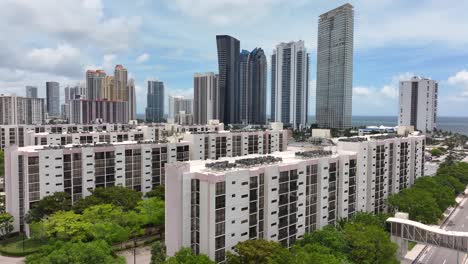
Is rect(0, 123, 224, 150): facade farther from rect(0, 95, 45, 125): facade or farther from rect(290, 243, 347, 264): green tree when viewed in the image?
rect(0, 95, 45, 125): facade

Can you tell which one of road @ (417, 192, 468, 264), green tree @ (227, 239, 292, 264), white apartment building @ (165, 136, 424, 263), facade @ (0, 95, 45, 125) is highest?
facade @ (0, 95, 45, 125)

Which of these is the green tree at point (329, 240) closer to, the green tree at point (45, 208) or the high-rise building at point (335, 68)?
the green tree at point (45, 208)

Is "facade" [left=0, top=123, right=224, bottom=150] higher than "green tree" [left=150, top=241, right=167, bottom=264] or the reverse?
higher

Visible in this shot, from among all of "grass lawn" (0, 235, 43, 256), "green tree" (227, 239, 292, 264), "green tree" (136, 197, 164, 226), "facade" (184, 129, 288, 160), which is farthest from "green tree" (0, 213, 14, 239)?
"green tree" (227, 239, 292, 264)

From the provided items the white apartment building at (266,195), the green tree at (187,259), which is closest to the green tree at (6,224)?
the white apartment building at (266,195)

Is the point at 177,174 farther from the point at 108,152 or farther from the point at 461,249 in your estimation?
the point at 461,249

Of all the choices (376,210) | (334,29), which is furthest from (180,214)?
(334,29)
